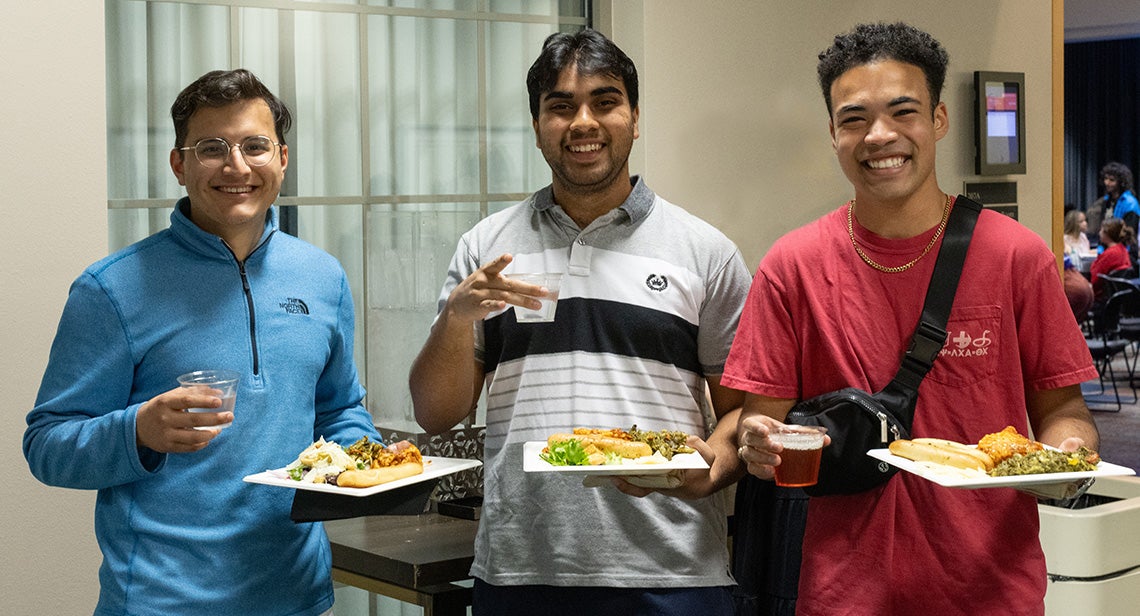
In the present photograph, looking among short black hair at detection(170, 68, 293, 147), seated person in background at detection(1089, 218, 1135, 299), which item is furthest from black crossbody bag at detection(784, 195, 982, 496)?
seated person in background at detection(1089, 218, 1135, 299)

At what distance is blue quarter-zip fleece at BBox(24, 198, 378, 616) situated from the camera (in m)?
2.09

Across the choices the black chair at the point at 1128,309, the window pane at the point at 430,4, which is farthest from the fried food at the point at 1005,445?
the black chair at the point at 1128,309

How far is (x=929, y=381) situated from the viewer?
2078 millimetres

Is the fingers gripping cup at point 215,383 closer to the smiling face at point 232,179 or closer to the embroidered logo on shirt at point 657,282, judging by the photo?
the smiling face at point 232,179

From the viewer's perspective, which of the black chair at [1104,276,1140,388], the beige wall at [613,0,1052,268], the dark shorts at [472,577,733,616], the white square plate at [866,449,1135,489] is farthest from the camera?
the black chair at [1104,276,1140,388]

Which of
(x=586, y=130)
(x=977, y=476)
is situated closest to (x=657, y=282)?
(x=586, y=130)

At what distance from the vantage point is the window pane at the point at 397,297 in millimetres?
3799

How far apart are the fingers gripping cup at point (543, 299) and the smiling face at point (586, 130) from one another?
24 cm

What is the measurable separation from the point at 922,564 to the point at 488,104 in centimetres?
247

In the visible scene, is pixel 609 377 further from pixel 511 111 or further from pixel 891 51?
pixel 511 111

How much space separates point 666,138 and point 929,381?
2.26 m

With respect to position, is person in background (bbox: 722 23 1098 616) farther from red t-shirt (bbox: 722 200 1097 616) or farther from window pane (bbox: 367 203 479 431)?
window pane (bbox: 367 203 479 431)

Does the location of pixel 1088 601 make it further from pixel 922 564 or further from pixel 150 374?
pixel 150 374

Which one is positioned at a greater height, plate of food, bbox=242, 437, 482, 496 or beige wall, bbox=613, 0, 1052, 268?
beige wall, bbox=613, 0, 1052, 268
